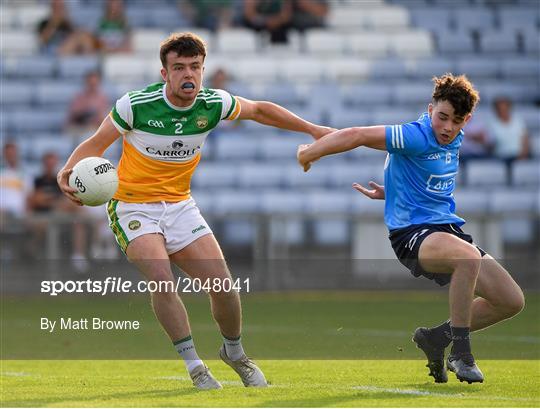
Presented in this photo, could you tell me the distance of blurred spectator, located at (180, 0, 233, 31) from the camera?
20.1 metres

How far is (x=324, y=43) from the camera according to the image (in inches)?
798

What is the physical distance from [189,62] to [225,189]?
981 cm

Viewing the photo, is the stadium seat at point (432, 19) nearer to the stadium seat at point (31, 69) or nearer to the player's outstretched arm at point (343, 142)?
the stadium seat at point (31, 69)

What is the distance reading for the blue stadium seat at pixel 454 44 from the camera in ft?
67.8

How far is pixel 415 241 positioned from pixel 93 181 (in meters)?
2.06

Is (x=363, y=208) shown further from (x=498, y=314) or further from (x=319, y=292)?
(x=498, y=314)

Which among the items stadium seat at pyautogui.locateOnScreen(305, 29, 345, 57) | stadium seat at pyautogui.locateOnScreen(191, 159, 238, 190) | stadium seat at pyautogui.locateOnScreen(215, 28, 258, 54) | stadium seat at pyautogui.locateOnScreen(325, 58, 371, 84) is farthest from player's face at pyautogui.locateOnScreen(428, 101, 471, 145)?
stadium seat at pyautogui.locateOnScreen(305, 29, 345, 57)

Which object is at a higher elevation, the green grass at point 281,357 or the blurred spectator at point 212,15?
the blurred spectator at point 212,15

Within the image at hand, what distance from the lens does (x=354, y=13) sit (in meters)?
21.0

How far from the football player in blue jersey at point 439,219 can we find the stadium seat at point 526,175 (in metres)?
9.92

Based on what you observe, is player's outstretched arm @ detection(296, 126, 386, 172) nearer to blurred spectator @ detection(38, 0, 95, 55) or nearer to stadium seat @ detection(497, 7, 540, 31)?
blurred spectator @ detection(38, 0, 95, 55)

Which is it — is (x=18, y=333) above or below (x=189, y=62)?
below

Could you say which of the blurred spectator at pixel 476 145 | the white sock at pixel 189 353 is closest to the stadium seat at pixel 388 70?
the blurred spectator at pixel 476 145

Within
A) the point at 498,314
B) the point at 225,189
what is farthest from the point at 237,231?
the point at 498,314
